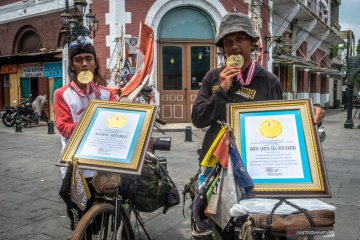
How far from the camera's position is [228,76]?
84.0 inches

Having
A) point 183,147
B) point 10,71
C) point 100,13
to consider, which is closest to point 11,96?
point 10,71

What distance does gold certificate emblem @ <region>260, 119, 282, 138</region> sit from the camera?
6.77 ft

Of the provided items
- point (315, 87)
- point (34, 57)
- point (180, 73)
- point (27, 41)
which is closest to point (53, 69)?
point (34, 57)

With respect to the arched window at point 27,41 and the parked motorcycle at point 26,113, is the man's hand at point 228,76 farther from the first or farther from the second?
the arched window at point 27,41

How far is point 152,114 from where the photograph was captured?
2400 millimetres

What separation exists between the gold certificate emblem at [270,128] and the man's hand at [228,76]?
0.31m

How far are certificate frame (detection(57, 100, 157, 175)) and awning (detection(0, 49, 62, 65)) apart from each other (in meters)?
13.9

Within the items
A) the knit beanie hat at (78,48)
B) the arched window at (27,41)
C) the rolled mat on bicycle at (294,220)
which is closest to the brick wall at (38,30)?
the arched window at (27,41)

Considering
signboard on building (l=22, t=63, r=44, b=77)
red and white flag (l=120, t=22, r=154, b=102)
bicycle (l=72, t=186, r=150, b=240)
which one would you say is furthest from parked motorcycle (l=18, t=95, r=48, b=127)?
bicycle (l=72, t=186, r=150, b=240)

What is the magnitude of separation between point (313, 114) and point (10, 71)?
19.3 meters

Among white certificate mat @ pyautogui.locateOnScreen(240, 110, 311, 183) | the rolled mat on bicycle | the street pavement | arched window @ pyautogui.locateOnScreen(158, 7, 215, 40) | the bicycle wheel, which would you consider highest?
arched window @ pyautogui.locateOnScreen(158, 7, 215, 40)

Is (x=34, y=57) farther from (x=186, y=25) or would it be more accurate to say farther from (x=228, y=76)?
(x=228, y=76)

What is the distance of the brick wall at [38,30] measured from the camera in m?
16.3

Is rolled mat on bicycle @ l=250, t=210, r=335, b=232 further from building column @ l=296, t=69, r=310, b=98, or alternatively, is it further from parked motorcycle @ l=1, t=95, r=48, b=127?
building column @ l=296, t=69, r=310, b=98
